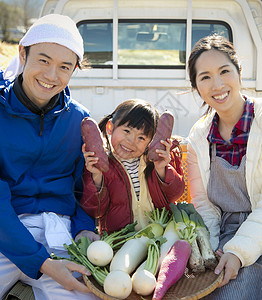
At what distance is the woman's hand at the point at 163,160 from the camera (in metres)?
2.11

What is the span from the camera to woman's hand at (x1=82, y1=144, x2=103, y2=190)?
205 cm

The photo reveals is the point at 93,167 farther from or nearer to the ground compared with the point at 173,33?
nearer to the ground

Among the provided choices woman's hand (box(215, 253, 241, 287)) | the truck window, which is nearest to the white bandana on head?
woman's hand (box(215, 253, 241, 287))

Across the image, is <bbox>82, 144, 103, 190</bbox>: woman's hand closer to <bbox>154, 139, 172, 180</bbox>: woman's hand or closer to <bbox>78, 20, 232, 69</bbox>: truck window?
<bbox>154, 139, 172, 180</bbox>: woman's hand

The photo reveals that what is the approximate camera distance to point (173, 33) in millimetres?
4121

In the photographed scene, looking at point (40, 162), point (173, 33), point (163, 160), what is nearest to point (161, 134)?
point (163, 160)

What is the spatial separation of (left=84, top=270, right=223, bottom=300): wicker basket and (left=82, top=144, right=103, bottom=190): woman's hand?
53cm

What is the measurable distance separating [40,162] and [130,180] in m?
0.51

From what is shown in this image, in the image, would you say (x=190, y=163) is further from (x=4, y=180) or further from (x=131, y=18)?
(x=131, y=18)

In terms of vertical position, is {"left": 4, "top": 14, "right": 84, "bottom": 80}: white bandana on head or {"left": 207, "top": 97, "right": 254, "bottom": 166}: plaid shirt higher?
{"left": 4, "top": 14, "right": 84, "bottom": 80}: white bandana on head

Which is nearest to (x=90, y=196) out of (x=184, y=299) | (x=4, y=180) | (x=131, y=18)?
(x=4, y=180)

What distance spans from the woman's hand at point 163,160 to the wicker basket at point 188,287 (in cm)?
Answer: 57

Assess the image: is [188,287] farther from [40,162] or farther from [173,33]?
[173,33]

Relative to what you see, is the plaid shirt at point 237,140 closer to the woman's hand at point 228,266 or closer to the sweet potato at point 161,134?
the sweet potato at point 161,134
